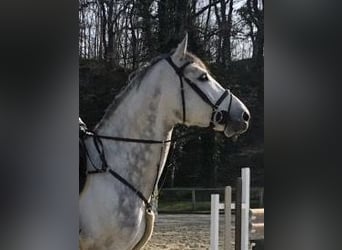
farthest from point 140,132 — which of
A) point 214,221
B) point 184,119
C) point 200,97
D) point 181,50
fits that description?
point 214,221

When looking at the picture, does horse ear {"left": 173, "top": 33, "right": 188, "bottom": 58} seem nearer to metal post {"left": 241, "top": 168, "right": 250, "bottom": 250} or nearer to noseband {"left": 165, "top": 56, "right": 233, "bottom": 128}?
noseband {"left": 165, "top": 56, "right": 233, "bottom": 128}

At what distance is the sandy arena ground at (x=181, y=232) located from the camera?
2.34m

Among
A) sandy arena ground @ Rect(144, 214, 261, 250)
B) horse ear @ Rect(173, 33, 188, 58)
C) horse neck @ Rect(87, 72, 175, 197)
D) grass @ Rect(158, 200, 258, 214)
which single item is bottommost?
sandy arena ground @ Rect(144, 214, 261, 250)

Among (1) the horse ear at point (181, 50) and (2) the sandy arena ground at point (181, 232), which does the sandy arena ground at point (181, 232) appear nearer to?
(2) the sandy arena ground at point (181, 232)

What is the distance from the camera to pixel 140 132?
2.33 meters

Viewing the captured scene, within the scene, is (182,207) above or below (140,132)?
below

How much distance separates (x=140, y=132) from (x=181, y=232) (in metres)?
0.52

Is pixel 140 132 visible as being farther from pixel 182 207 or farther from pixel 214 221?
pixel 214 221

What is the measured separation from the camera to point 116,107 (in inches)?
90.4

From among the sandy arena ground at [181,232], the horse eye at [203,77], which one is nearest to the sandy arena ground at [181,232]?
the sandy arena ground at [181,232]

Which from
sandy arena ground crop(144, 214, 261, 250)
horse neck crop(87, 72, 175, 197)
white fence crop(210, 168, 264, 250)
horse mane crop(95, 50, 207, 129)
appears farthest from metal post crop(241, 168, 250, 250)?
horse mane crop(95, 50, 207, 129)

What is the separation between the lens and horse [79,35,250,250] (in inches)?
89.9

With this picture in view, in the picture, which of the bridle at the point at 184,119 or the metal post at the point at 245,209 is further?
the metal post at the point at 245,209
